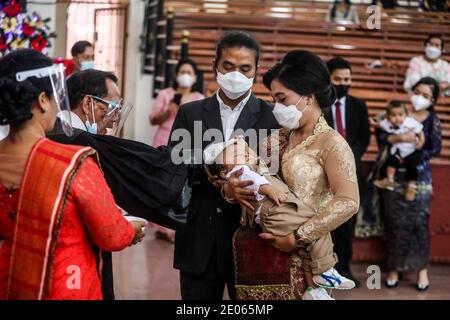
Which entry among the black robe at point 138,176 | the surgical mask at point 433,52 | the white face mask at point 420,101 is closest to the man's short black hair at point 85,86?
the black robe at point 138,176

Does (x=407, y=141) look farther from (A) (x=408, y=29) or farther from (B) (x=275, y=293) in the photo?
(A) (x=408, y=29)

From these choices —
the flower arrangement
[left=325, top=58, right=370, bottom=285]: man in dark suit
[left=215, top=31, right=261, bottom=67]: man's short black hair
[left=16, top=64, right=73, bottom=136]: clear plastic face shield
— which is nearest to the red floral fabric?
[left=16, top=64, right=73, bottom=136]: clear plastic face shield

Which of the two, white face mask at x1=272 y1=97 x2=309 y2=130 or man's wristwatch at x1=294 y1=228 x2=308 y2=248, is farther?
white face mask at x1=272 y1=97 x2=309 y2=130

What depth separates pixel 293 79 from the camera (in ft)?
10.8

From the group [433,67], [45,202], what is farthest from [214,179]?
[433,67]

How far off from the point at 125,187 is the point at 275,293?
0.68 metres

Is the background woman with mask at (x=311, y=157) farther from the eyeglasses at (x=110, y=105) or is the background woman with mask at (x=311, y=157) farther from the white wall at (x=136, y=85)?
the white wall at (x=136, y=85)

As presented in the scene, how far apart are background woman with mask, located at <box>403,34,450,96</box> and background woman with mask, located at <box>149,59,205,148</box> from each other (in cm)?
274

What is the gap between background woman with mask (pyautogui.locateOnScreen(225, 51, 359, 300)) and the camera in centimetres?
314

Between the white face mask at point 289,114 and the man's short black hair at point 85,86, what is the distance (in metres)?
0.66

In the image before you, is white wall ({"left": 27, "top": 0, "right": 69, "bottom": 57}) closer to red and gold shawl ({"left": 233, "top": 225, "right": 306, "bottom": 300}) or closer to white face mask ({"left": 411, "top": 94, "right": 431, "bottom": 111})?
white face mask ({"left": 411, "top": 94, "right": 431, "bottom": 111})

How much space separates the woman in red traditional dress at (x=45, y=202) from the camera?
266cm

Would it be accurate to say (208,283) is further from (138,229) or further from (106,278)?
(138,229)

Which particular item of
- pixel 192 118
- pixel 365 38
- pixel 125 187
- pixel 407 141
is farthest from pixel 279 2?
pixel 125 187
